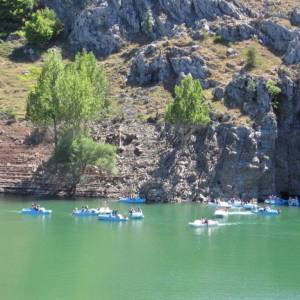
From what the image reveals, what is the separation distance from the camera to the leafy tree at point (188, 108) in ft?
420

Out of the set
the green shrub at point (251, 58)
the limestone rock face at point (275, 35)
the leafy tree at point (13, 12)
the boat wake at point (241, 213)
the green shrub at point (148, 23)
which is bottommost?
the boat wake at point (241, 213)

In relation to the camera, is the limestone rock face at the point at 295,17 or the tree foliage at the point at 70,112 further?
the limestone rock face at the point at 295,17

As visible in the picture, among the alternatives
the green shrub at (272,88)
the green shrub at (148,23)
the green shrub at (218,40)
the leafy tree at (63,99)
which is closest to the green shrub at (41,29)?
the green shrub at (148,23)

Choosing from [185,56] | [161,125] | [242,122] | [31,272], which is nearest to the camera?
[31,272]

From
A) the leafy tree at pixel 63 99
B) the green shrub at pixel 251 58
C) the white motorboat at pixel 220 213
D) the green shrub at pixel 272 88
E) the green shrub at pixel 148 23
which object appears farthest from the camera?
the green shrub at pixel 148 23

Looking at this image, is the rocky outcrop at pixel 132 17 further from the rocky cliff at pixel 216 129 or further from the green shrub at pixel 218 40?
the green shrub at pixel 218 40

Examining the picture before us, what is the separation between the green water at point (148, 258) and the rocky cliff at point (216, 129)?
644 inches

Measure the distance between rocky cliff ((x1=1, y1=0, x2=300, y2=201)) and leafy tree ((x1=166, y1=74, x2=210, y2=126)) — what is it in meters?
2.58

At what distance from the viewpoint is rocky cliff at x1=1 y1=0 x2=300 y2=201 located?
125 meters

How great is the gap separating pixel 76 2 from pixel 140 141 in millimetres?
63899

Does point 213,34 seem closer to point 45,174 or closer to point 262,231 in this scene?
point 45,174

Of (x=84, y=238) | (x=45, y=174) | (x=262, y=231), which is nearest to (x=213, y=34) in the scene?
(x=45, y=174)

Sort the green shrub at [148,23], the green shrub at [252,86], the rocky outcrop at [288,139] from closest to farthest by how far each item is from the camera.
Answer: the green shrub at [252,86] → the rocky outcrop at [288,139] → the green shrub at [148,23]

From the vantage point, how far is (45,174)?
132 metres
